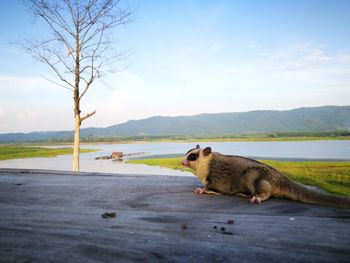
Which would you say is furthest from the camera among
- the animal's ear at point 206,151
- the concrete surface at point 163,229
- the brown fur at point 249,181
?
the animal's ear at point 206,151

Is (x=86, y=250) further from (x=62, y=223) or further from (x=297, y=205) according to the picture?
(x=297, y=205)

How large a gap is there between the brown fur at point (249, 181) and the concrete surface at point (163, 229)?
167mm

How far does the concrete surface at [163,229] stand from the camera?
5.19 feet

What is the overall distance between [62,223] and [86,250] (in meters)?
0.70

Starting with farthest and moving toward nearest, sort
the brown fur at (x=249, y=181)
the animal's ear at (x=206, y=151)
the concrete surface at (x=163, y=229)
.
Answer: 1. the animal's ear at (x=206, y=151)
2. the brown fur at (x=249, y=181)
3. the concrete surface at (x=163, y=229)

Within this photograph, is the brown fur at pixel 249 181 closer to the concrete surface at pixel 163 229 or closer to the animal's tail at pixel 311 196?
the animal's tail at pixel 311 196

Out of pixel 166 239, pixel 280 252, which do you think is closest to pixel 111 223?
pixel 166 239

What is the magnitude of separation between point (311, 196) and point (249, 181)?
106 cm

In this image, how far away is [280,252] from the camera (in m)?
1.62

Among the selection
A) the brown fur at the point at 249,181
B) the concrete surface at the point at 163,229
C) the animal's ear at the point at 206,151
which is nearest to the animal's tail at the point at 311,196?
the brown fur at the point at 249,181

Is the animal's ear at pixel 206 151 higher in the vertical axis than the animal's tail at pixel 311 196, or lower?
higher

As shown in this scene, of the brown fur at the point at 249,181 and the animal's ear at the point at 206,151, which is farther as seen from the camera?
the animal's ear at the point at 206,151

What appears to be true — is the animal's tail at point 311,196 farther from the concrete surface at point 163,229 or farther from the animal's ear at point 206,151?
the animal's ear at point 206,151

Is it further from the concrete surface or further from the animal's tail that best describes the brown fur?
the concrete surface
